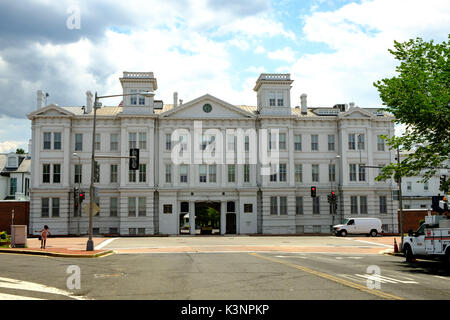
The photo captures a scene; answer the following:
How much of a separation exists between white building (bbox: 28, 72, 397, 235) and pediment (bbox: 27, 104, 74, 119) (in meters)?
0.11

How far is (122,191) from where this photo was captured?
52438 mm

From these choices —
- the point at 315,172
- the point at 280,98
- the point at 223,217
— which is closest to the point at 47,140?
the point at 223,217

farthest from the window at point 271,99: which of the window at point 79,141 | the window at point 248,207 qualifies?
the window at point 79,141

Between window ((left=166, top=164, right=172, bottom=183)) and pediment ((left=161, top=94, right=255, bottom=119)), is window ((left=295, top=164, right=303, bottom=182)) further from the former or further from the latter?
window ((left=166, top=164, right=172, bottom=183))

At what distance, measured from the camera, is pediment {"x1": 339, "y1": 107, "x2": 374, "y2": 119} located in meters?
55.8

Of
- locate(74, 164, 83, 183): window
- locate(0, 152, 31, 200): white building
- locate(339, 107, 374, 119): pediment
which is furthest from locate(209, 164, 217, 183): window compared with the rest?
locate(0, 152, 31, 200): white building

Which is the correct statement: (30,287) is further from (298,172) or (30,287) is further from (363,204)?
(363,204)

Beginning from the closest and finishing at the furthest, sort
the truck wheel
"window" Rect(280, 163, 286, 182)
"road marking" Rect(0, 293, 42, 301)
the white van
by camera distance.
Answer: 1. "road marking" Rect(0, 293, 42, 301)
2. the truck wheel
3. the white van
4. "window" Rect(280, 163, 286, 182)

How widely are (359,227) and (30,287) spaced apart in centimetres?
4195

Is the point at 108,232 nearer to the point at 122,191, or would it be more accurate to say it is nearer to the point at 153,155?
the point at 122,191

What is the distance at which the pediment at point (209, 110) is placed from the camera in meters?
54.1

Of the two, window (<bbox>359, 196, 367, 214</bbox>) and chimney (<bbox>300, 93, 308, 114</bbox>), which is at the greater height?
chimney (<bbox>300, 93, 308, 114</bbox>)

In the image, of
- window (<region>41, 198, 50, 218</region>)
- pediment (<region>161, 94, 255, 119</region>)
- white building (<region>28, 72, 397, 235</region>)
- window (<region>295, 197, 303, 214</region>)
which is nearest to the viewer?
window (<region>41, 198, 50, 218</region>)

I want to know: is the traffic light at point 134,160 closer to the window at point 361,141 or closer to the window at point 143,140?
the window at point 143,140
